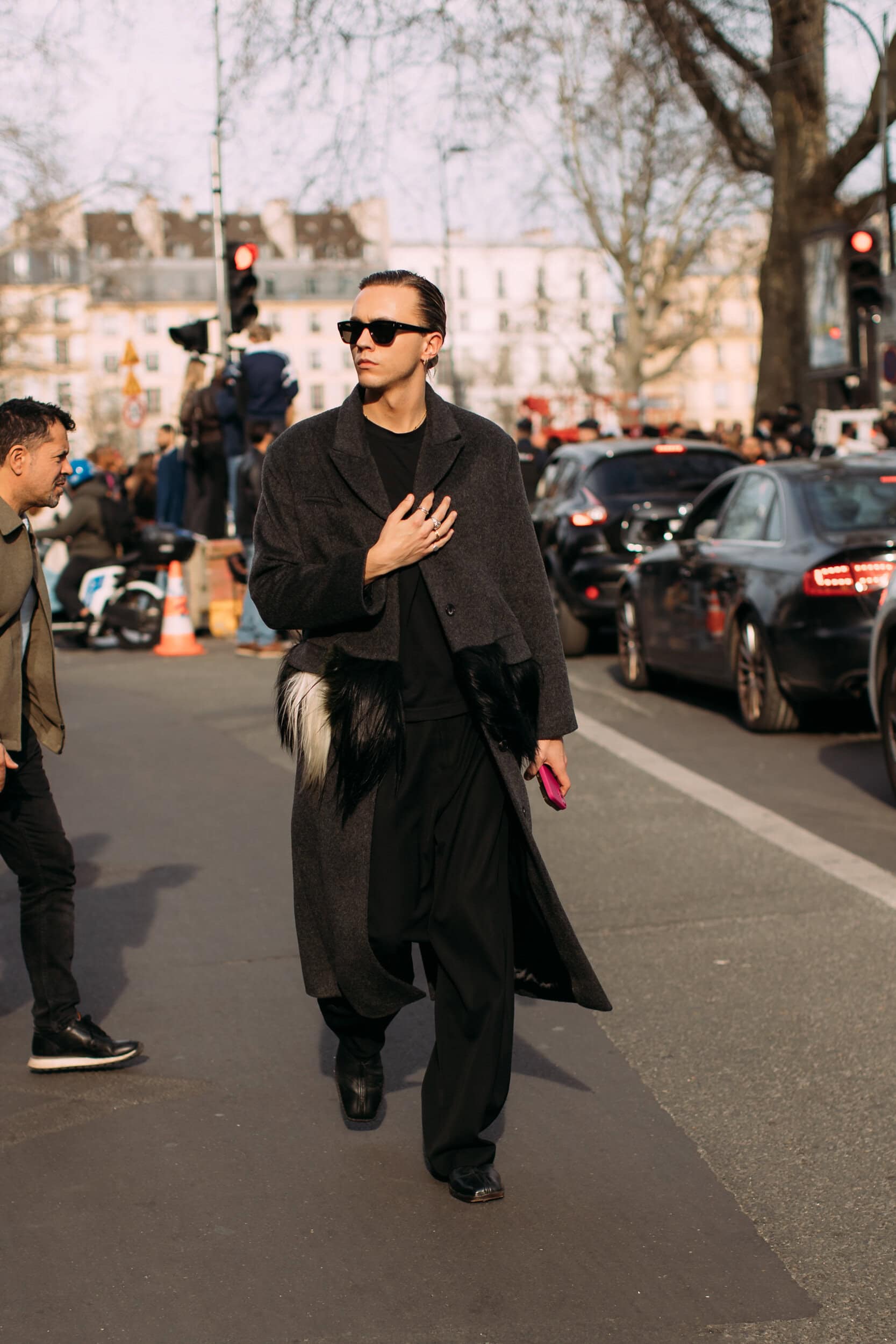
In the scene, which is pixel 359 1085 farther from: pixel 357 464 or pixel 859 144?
pixel 859 144

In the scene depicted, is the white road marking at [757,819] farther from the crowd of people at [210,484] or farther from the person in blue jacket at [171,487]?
the person in blue jacket at [171,487]

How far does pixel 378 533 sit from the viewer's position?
395cm

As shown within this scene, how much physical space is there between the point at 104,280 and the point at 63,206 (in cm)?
298

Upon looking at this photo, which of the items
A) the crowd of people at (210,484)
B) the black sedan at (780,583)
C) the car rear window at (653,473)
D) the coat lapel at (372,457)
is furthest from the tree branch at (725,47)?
the coat lapel at (372,457)

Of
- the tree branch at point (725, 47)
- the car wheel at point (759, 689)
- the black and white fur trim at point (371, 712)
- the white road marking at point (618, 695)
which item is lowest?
the white road marking at point (618, 695)

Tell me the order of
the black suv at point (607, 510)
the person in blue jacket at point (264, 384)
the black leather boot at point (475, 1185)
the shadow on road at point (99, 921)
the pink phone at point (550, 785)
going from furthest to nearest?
the person in blue jacket at point (264, 384) < the black suv at point (607, 510) < the shadow on road at point (99, 921) < the pink phone at point (550, 785) < the black leather boot at point (475, 1185)

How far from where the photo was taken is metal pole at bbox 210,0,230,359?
19.0 m

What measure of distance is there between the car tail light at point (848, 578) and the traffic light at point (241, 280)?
974cm

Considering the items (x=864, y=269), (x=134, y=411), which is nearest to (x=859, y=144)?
(x=864, y=269)

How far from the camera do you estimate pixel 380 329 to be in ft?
12.9

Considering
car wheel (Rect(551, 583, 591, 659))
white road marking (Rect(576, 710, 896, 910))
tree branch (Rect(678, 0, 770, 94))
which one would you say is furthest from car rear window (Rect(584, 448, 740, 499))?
tree branch (Rect(678, 0, 770, 94))

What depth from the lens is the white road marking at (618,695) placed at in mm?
11883

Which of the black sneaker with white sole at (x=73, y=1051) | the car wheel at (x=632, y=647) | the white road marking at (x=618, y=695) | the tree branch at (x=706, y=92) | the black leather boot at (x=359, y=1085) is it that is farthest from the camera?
the tree branch at (x=706, y=92)

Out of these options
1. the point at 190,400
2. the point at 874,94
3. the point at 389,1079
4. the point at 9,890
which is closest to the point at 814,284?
the point at 874,94
